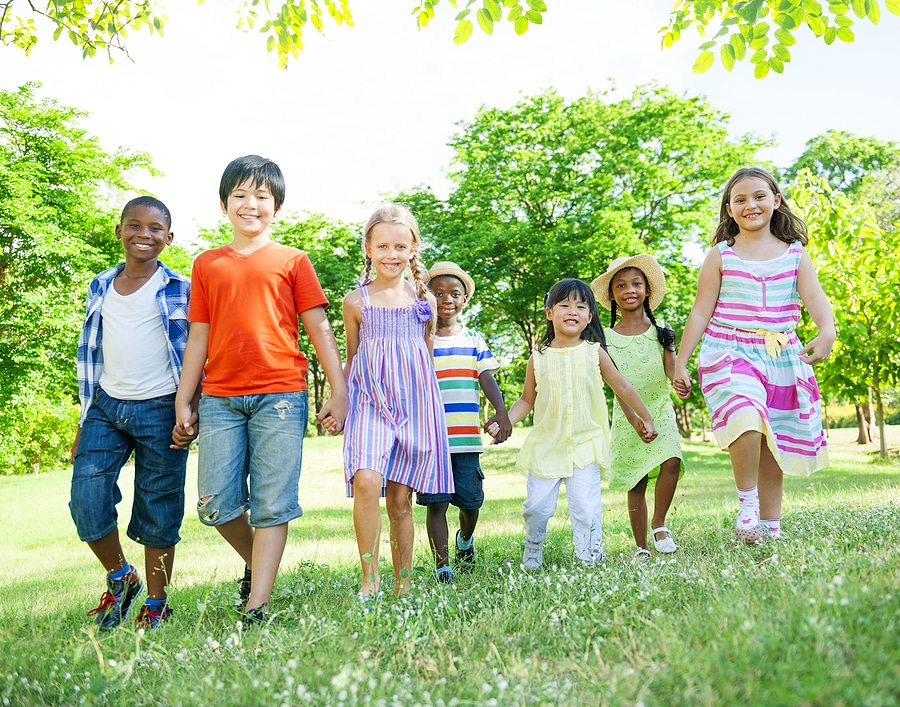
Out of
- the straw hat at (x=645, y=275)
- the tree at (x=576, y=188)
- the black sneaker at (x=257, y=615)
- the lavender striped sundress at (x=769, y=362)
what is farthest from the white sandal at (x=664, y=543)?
the tree at (x=576, y=188)

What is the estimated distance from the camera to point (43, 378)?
1973 cm

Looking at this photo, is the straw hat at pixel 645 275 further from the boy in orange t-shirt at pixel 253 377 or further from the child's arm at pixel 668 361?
the boy in orange t-shirt at pixel 253 377

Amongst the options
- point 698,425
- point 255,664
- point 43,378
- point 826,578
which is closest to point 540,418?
point 826,578

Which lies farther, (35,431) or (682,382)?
(35,431)

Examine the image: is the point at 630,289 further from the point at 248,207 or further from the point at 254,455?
the point at 254,455

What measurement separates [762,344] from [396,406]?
221 centimetres

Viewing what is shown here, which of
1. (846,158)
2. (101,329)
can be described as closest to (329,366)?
(101,329)

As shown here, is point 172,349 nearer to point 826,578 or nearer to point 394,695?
point 394,695

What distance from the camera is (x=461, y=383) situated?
5.30 meters

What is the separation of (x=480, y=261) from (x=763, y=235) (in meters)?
19.6

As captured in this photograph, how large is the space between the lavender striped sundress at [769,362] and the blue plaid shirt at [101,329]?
305 centimetres

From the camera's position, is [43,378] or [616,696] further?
[43,378]

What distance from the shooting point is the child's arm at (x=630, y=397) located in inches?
200

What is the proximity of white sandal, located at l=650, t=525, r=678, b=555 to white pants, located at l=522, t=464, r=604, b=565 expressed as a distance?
23.7 inches
